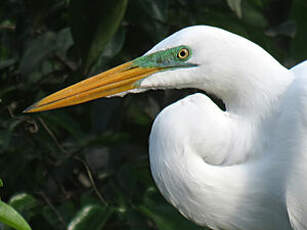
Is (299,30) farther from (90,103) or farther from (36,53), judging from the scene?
(36,53)

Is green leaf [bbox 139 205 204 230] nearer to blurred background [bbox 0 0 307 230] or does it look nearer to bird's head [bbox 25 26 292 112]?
blurred background [bbox 0 0 307 230]

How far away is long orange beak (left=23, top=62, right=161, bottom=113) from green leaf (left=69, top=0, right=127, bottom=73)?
30cm

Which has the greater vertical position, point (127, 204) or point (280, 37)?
point (280, 37)

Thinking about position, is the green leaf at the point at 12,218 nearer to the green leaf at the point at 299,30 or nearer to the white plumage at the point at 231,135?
the white plumage at the point at 231,135

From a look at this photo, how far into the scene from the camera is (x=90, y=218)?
1978 millimetres

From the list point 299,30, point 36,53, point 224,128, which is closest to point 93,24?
point 36,53

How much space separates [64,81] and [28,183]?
0.42 m

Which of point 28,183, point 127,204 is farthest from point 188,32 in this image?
point 28,183

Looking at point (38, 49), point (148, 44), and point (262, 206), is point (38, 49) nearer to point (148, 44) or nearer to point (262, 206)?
point (148, 44)

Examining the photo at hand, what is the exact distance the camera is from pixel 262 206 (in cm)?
173

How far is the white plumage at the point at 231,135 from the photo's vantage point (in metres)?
1.68

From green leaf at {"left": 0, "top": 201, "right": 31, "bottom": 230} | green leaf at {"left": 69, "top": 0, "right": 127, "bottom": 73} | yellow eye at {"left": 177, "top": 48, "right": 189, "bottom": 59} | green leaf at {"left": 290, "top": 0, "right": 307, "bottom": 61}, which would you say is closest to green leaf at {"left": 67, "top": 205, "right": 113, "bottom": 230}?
green leaf at {"left": 69, "top": 0, "right": 127, "bottom": 73}

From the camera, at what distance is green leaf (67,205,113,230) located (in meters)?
1.94

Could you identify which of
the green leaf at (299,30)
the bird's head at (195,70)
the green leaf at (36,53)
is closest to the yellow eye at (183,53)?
the bird's head at (195,70)
